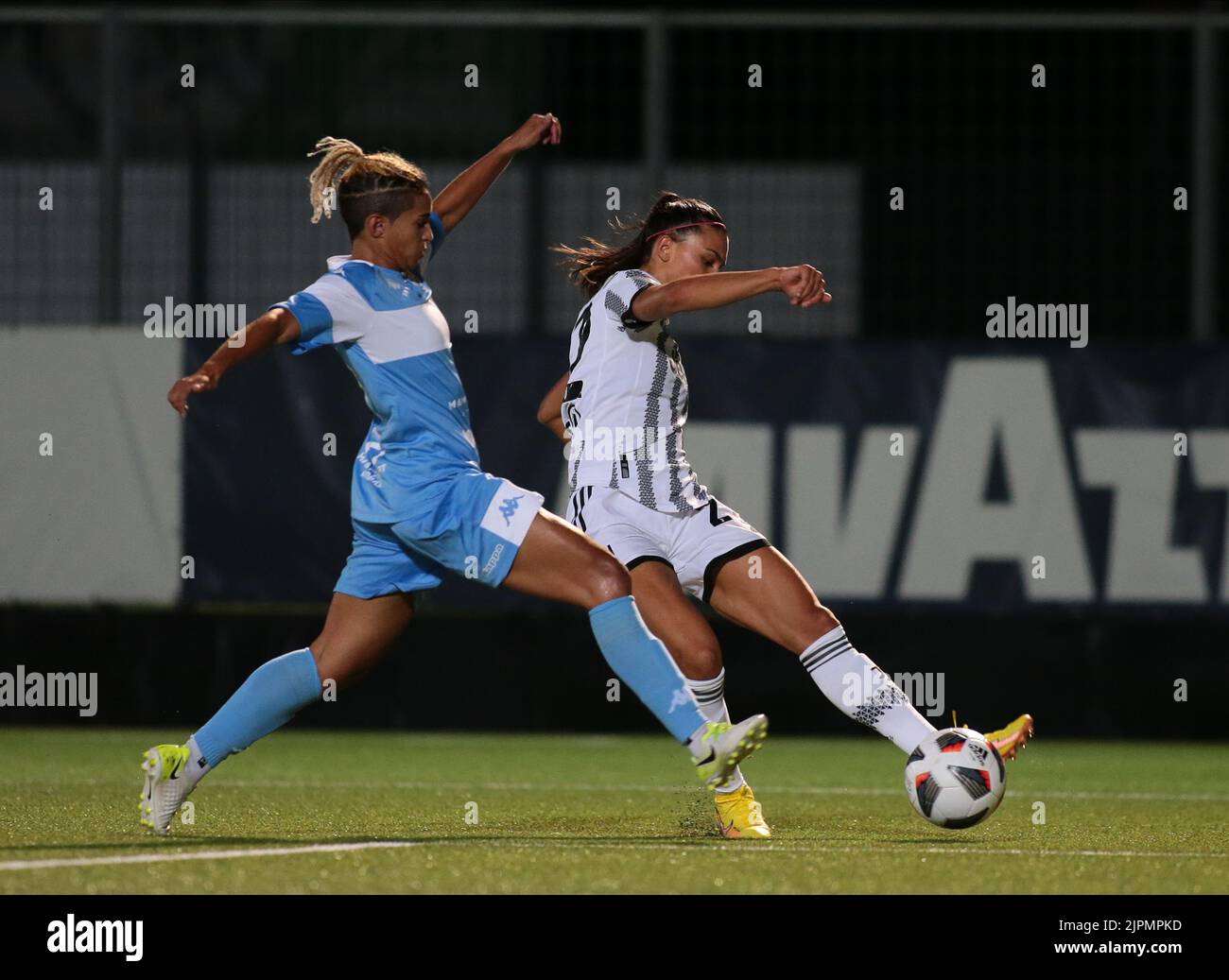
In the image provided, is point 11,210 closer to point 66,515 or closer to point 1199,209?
point 66,515

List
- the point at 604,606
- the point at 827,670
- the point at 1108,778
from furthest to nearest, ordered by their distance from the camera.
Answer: the point at 1108,778 → the point at 827,670 → the point at 604,606

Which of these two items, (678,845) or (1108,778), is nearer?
(678,845)

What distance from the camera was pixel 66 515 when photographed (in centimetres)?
1062

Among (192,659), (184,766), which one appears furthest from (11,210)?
(184,766)

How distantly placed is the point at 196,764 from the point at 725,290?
201 cm

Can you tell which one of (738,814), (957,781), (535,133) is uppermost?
(535,133)

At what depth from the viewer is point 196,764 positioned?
615cm

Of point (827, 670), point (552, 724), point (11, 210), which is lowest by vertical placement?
point (552, 724)

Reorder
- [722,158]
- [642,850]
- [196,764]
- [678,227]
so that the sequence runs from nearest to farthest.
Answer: [642,850] < [196,764] < [678,227] < [722,158]

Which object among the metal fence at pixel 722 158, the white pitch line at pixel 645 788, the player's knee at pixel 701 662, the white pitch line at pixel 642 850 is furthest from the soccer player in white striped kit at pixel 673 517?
the metal fence at pixel 722 158

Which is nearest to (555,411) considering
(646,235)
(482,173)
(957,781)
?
(646,235)

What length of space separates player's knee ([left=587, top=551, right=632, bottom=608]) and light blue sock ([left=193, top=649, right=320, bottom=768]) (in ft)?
2.90

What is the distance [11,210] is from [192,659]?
2.38 meters

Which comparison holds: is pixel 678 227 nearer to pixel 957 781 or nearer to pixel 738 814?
pixel 738 814
